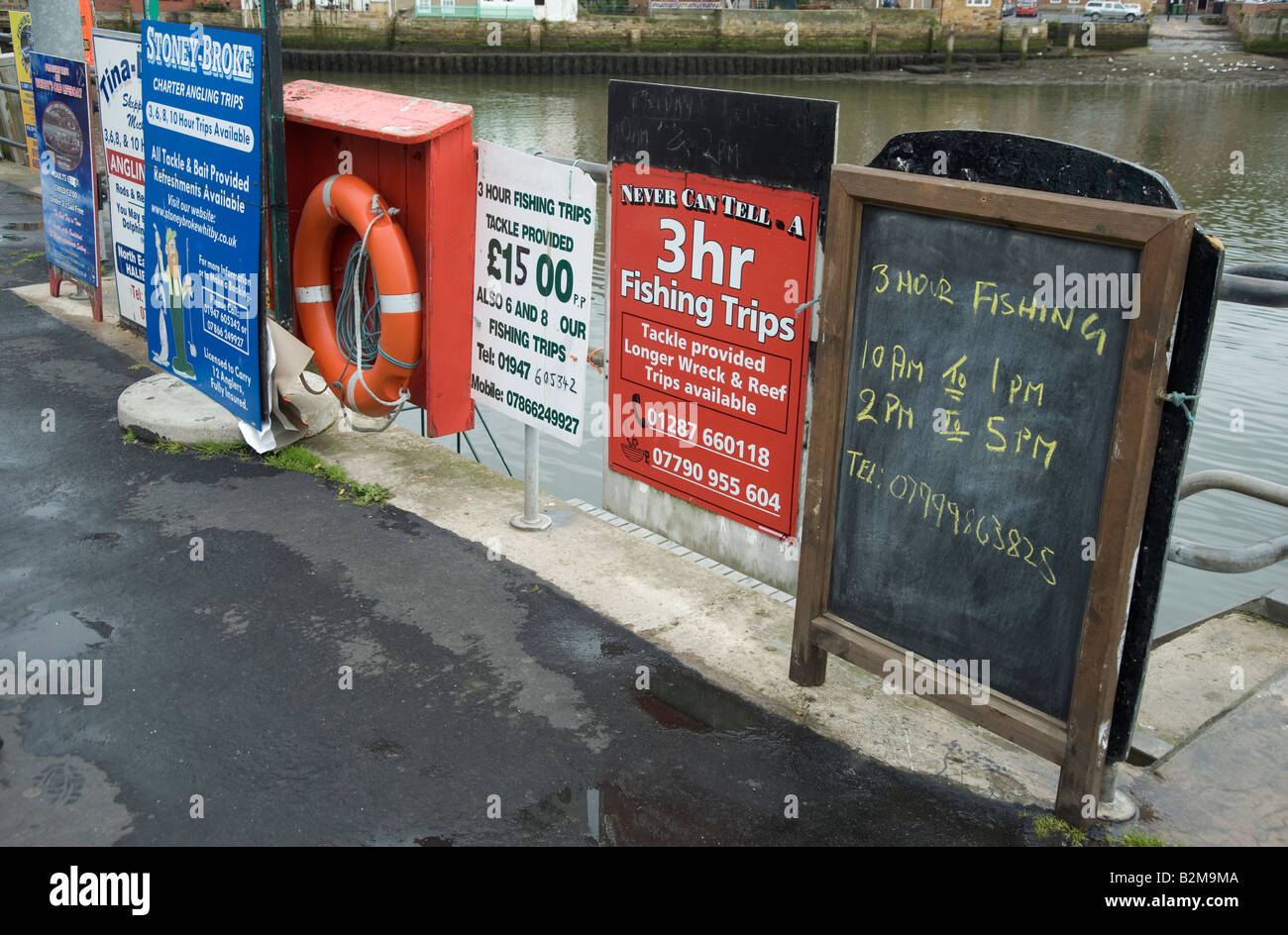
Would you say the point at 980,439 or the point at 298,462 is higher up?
the point at 980,439

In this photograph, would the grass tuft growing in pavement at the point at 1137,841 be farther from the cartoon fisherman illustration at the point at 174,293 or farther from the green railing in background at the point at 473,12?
the green railing in background at the point at 473,12

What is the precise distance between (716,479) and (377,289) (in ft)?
6.15

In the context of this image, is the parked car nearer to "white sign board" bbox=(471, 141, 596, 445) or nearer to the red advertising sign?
"white sign board" bbox=(471, 141, 596, 445)

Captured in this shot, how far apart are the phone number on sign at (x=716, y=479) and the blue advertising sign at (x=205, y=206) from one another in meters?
2.25

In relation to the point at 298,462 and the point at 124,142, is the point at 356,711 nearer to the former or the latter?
the point at 298,462

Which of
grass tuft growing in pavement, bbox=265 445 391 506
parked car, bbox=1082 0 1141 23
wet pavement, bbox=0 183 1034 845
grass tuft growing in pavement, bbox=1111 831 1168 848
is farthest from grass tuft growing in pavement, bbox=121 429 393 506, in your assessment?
parked car, bbox=1082 0 1141 23

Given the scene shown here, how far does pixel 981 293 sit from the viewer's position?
3346mm

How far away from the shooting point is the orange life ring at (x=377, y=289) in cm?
538

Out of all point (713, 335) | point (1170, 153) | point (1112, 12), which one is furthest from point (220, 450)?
point (1112, 12)

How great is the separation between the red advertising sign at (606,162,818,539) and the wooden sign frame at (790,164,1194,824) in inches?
12.1

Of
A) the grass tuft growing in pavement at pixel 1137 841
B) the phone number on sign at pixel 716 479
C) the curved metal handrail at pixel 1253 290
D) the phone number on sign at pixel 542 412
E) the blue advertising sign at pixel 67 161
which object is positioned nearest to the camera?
the curved metal handrail at pixel 1253 290

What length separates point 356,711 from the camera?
401 cm

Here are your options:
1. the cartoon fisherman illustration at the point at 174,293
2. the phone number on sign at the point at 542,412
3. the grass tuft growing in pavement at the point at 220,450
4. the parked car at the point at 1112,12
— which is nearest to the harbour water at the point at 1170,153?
the phone number on sign at the point at 542,412

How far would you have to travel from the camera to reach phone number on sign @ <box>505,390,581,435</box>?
5.01 meters
